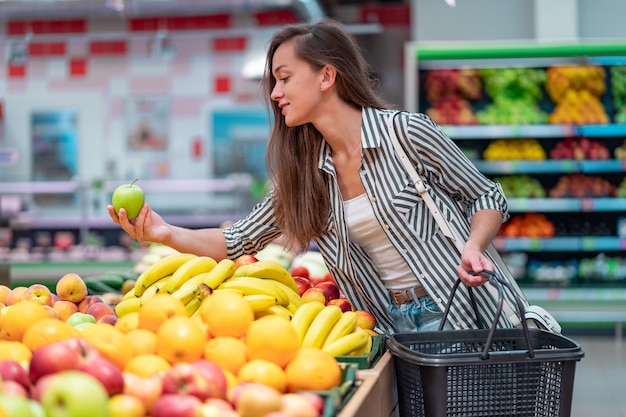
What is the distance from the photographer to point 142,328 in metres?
1.81

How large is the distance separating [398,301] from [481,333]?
0.42 meters

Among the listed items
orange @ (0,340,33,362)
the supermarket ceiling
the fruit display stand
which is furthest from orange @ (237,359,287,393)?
the supermarket ceiling

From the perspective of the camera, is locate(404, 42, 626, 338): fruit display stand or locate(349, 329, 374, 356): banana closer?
locate(349, 329, 374, 356): banana

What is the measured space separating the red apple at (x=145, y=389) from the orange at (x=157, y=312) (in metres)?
0.34

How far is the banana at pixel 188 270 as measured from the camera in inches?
88.0

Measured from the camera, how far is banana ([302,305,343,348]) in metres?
1.93

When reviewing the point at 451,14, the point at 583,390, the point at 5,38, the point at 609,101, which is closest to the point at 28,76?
the point at 5,38

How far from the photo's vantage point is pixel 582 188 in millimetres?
7082

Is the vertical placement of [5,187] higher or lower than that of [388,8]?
lower

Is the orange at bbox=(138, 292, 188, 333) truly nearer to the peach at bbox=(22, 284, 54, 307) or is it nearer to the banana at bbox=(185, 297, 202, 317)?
the banana at bbox=(185, 297, 202, 317)

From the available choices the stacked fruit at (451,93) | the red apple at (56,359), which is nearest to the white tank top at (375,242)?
the red apple at (56,359)

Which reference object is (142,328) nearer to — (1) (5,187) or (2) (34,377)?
(2) (34,377)

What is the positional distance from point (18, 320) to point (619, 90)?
20.7 ft

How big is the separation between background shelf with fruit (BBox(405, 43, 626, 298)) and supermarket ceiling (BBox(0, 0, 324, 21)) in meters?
2.86
